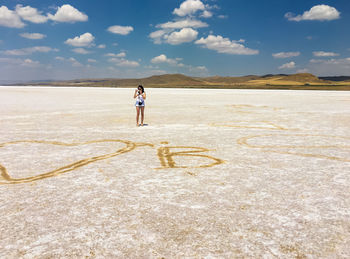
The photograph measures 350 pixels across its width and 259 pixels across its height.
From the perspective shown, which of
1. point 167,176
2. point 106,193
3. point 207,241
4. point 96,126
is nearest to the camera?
point 207,241

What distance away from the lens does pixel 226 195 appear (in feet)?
15.0

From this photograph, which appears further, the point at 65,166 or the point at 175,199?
the point at 65,166

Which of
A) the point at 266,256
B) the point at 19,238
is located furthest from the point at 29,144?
the point at 266,256

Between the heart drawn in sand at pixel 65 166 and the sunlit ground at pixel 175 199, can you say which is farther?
the heart drawn in sand at pixel 65 166

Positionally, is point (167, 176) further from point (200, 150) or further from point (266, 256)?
point (266, 256)

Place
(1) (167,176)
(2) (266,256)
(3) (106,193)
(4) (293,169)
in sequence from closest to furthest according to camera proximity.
→ (2) (266,256), (3) (106,193), (1) (167,176), (4) (293,169)

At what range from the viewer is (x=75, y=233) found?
3455 mm

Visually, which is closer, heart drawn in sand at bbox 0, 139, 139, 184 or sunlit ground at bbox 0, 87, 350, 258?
sunlit ground at bbox 0, 87, 350, 258

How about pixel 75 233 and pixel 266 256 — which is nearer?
pixel 266 256

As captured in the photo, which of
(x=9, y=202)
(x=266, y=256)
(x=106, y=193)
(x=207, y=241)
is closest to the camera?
(x=266, y=256)

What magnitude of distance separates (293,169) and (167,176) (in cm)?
276

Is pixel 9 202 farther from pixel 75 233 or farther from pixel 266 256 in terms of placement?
pixel 266 256

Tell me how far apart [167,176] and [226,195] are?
4.61ft

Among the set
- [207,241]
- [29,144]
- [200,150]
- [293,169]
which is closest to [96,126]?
[29,144]
